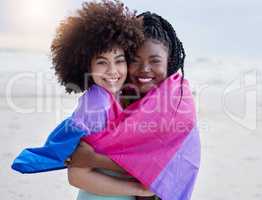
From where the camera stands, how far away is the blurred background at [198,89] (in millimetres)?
3945

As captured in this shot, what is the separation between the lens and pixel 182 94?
1744 mm

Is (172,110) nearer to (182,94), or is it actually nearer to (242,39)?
(182,94)

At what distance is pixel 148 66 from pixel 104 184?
0.40 meters

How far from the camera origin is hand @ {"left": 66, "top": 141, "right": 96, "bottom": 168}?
1.67 m

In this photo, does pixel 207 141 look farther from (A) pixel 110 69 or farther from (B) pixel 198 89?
(A) pixel 110 69

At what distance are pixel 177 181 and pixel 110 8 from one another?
0.59 metres

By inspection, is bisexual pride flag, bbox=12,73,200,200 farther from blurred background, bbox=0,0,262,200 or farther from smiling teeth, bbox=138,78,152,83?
blurred background, bbox=0,0,262,200

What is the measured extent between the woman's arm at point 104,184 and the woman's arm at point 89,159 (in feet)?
0.10

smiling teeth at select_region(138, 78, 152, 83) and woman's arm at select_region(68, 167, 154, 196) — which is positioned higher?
smiling teeth at select_region(138, 78, 152, 83)

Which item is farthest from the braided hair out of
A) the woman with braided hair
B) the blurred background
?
the blurred background

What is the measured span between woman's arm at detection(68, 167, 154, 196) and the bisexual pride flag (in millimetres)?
36

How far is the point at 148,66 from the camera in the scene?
1746mm

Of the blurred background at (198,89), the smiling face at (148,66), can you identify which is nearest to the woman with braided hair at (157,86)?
the smiling face at (148,66)

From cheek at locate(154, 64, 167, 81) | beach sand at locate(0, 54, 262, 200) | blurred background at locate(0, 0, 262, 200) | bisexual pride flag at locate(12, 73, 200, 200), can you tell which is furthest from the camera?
blurred background at locate(0, 0, 262, 200)
